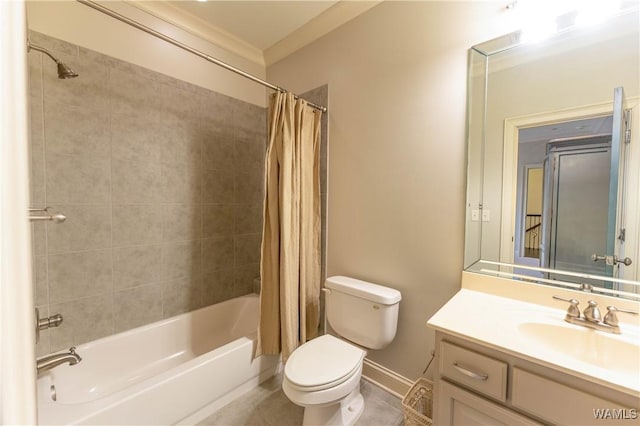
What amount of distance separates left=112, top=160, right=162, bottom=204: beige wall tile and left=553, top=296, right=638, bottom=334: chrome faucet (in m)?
2.41

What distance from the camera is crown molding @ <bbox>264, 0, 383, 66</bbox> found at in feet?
5.87

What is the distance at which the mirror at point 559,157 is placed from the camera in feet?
3.49

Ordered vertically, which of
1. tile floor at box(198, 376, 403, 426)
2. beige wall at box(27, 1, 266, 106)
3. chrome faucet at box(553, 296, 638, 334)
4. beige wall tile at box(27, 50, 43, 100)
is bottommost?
tile floor at box(198, 376, 403, 426)

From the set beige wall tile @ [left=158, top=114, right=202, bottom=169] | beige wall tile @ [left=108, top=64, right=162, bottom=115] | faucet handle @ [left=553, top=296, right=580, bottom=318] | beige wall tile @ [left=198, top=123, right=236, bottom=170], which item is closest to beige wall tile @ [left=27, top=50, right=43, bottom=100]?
beige wall tile @ [left=108, top=64, right=162, bottom=115]

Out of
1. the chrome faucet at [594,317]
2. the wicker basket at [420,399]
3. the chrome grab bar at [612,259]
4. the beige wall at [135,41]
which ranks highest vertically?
the beige wall at [135,41]

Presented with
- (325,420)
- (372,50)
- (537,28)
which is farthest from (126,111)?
(537,28)

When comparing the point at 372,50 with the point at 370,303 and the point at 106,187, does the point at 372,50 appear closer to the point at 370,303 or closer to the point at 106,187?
the point at 370,303

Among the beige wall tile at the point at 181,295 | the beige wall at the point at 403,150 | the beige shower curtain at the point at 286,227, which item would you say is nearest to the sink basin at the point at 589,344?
the beige wall at the point at 403,150

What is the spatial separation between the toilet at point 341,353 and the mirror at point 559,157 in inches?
23.8

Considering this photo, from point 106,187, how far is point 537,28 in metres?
2.53

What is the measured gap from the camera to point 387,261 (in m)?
1.71

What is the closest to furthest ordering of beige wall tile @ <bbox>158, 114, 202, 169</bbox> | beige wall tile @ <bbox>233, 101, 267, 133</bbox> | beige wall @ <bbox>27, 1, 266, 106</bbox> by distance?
beige wall @ <bbox>27, 1, 266, 106</bbox>
beige wall tile @ <bbox>158, 114, 202, 169</bbox>
beige wall tile @ <bbox>233, 101, 267, 133</bbox>

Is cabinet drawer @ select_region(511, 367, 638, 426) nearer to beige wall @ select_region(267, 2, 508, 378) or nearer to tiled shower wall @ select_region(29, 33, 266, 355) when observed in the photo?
beige wall @ select_region(267, 2, 508, 378)

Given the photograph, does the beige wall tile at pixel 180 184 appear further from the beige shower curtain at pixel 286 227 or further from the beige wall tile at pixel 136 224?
the beige shower curtain at pixel 286 227
